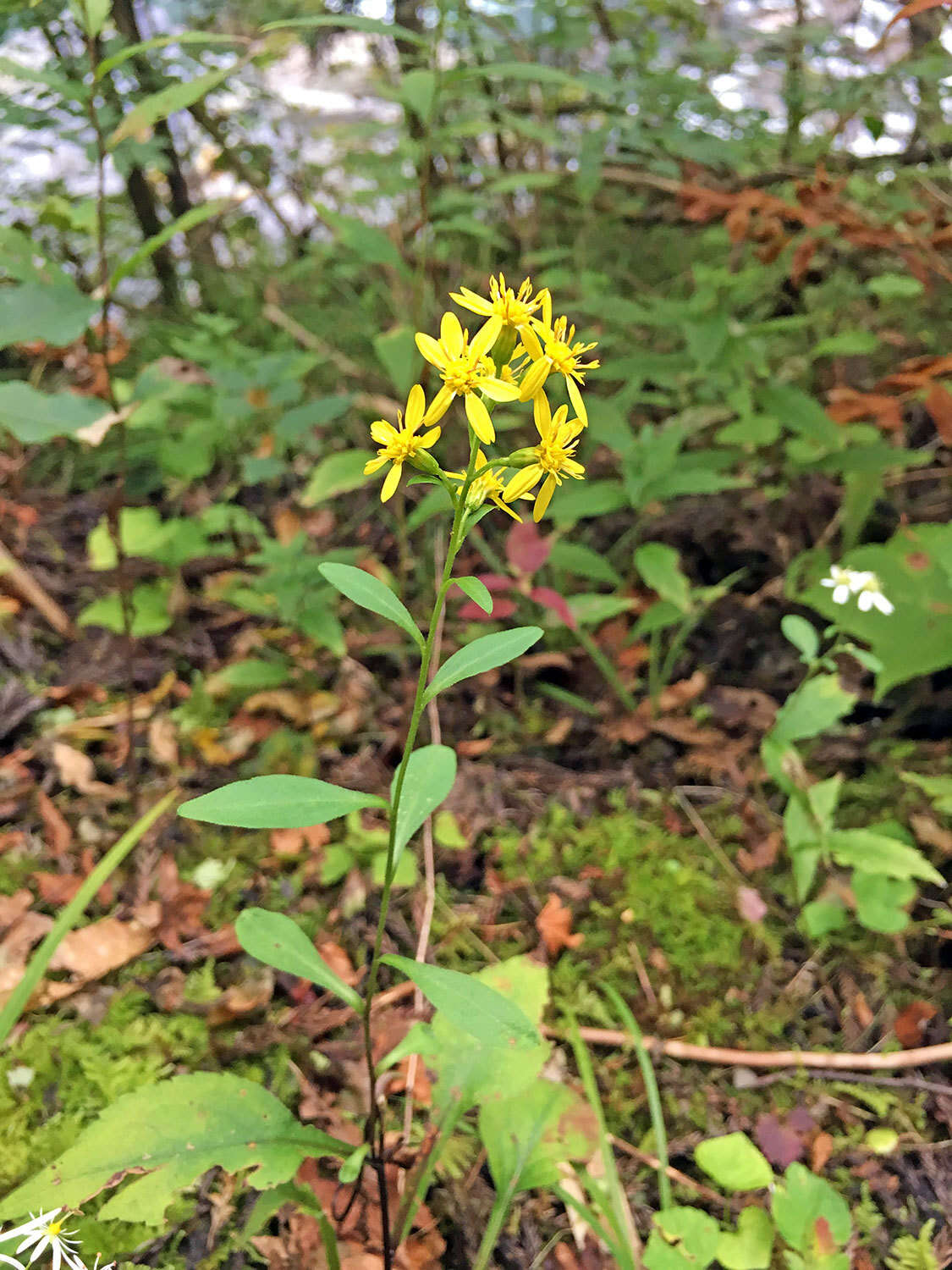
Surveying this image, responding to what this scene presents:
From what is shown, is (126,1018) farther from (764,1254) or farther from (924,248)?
(924,248)

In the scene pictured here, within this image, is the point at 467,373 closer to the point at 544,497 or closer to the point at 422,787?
the point at 544,497

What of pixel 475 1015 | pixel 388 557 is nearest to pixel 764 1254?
pixel 475 1015

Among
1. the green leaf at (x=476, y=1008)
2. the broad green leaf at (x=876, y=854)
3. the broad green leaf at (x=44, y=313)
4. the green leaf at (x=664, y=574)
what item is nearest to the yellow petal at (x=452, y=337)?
the green leaf at (x=476, y=1008)

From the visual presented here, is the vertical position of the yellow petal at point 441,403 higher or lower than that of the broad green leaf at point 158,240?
lower

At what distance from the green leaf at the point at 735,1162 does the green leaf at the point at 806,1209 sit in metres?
0.04

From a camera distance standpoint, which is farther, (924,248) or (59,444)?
(59,444)

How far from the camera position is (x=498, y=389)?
854 millimetres

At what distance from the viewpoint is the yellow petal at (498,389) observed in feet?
2.79

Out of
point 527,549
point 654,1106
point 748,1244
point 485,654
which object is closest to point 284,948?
point 485,654

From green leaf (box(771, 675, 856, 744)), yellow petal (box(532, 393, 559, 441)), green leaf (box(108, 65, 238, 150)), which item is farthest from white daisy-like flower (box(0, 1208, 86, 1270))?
green leaf (box(108, 65, 238, 150))

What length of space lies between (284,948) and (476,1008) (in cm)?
36

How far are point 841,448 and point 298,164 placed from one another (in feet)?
11.4

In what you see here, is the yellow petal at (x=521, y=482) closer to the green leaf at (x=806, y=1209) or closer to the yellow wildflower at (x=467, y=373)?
the yellow wildflower at (x=467, y=373)

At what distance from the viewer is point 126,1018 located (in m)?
1.49
